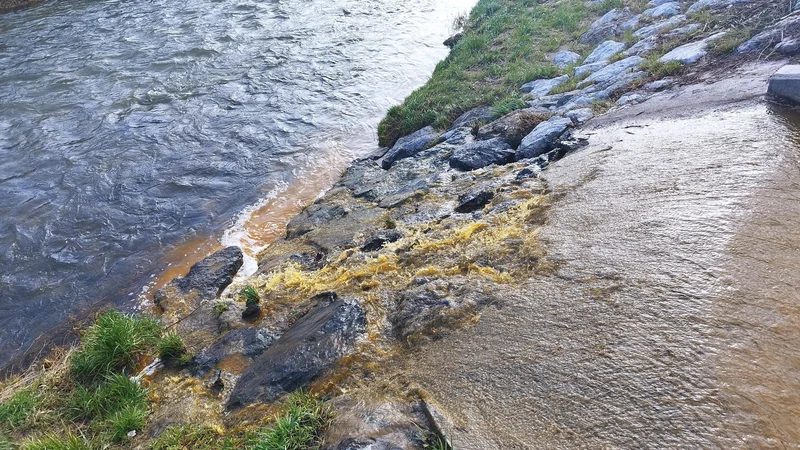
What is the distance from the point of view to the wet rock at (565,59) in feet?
38.4

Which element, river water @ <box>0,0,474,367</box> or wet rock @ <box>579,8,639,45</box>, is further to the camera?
wet rock @ <box>579,8,639,45</box>

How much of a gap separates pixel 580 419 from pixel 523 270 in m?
1.92

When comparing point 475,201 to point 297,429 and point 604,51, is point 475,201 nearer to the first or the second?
point 297,429

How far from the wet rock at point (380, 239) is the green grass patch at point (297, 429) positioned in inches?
117

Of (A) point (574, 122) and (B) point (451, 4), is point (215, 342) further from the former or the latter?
(B) point (451, 4)

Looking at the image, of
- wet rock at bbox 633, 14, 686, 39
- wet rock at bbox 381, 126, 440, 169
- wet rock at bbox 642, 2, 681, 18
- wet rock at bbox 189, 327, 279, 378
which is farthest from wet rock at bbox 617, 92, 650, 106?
wet rock at bbox 189, 327, 279, 378

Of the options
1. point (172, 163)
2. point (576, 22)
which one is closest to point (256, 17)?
point (172, 163)

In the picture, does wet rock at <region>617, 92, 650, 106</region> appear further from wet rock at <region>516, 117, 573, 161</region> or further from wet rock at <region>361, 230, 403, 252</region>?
wet rock at <region>361, 230, 403, 252</region>

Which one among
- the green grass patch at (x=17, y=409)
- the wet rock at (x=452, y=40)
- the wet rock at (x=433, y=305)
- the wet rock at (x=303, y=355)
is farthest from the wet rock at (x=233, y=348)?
the wet rock at (x=452, y=40)

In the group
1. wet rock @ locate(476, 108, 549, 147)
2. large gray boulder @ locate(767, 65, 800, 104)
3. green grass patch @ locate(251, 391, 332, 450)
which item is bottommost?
green grass patch @ locate(251, 391, 332, 450)

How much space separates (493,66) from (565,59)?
164cm

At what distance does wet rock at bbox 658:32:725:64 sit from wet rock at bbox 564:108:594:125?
1898 mm

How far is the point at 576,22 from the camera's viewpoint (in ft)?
44.3

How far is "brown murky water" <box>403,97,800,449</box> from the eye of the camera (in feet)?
11.5
